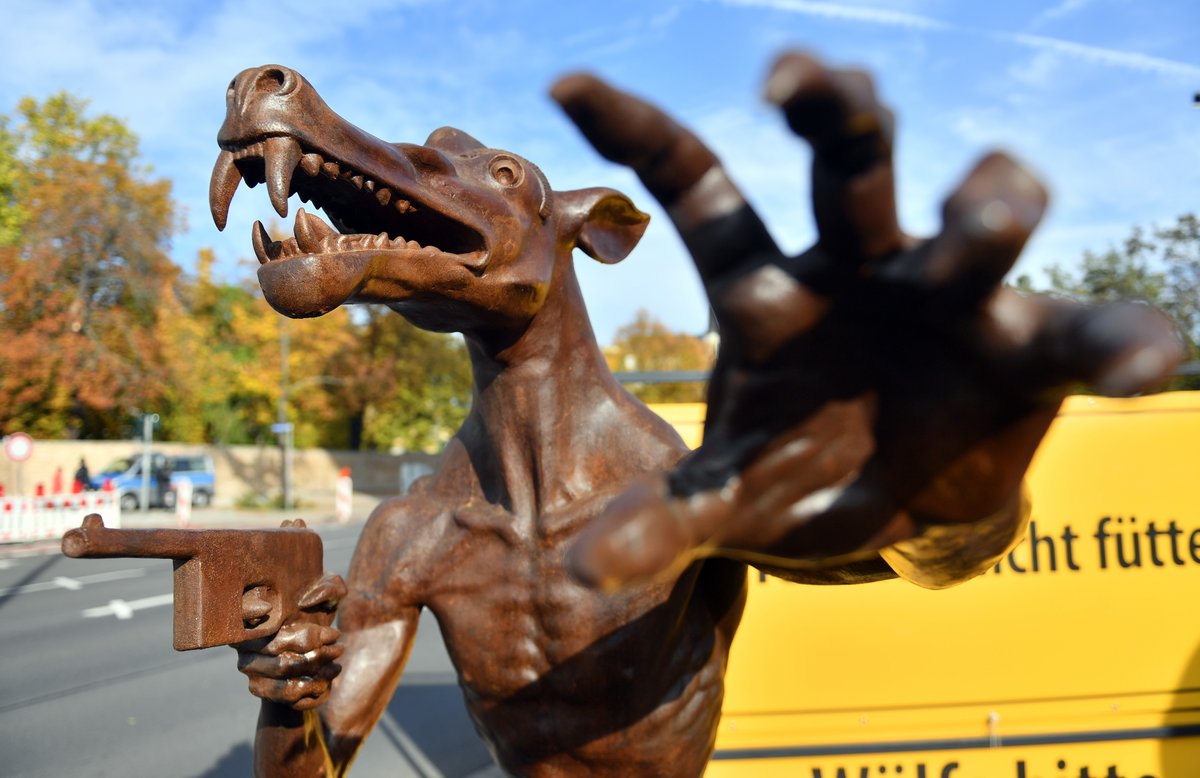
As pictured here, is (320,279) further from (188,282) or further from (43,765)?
(188,282)

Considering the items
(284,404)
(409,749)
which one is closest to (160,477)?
(284,404)

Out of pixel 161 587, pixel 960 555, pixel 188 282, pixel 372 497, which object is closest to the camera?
pixel 960 555

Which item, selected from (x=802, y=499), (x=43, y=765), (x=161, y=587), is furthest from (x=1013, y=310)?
(x=161, y=587)

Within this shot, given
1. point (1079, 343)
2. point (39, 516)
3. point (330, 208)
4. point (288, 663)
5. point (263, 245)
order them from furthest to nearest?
point (39, 516), point (288, 663), point (330, 208), point (263, 245), point (1079, 343)

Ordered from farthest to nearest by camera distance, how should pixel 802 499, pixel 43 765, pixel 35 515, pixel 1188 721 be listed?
pixel 35 515 < pixel 43 765 < pixel 1188 721 < pixel 802 499

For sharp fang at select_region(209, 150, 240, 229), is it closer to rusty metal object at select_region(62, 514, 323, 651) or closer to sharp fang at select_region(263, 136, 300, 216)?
sharp fang at select_region(263, 136, 300, 216)

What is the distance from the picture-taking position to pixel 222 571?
5.55ft

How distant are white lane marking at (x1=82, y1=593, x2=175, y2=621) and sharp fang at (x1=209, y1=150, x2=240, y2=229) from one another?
9.87 m

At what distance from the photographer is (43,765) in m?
5.59

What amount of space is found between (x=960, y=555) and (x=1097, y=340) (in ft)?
1.65

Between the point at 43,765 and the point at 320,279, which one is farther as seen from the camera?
the point at 43,765

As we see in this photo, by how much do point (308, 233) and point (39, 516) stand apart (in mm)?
18302

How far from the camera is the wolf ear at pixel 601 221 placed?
1905 mm

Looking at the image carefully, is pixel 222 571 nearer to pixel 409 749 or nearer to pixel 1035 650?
pixel 1035 650
